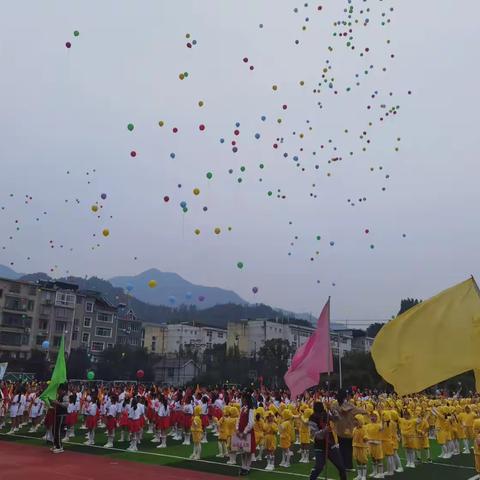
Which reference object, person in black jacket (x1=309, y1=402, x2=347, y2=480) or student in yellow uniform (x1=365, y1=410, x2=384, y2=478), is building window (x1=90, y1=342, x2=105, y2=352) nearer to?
student in yellow uniform (x1=365, y1=410, x2=384, y2=478)

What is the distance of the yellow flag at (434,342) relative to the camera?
5.31m

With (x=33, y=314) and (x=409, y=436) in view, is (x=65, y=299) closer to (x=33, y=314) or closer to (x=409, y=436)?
(x=33, y=314)

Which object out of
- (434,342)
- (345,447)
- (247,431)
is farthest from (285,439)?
(434,342)

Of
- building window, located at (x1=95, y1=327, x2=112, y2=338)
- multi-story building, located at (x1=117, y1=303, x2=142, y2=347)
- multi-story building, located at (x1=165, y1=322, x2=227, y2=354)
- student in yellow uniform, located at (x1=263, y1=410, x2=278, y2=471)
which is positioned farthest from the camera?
multi-story building, located at (x1=165, y1=322, x2=227, y2=354)

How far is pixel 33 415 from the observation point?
58.1ft

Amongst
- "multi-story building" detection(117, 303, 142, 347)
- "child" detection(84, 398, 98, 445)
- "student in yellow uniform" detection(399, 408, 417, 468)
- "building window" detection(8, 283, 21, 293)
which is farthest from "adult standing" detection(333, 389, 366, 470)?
"multi-story building" detection(117, 303, 142, 347)

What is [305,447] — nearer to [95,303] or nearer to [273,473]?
[273,473]

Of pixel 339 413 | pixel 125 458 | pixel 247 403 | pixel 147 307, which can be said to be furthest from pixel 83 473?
pixel 147 307

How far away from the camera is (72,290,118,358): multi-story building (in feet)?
193

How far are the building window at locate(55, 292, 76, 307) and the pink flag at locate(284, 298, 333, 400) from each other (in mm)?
50449

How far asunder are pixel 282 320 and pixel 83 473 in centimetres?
6880

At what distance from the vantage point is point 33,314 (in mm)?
53156

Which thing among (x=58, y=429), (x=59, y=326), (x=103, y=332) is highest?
(x=103, y=332)

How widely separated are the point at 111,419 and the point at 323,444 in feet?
27.5
